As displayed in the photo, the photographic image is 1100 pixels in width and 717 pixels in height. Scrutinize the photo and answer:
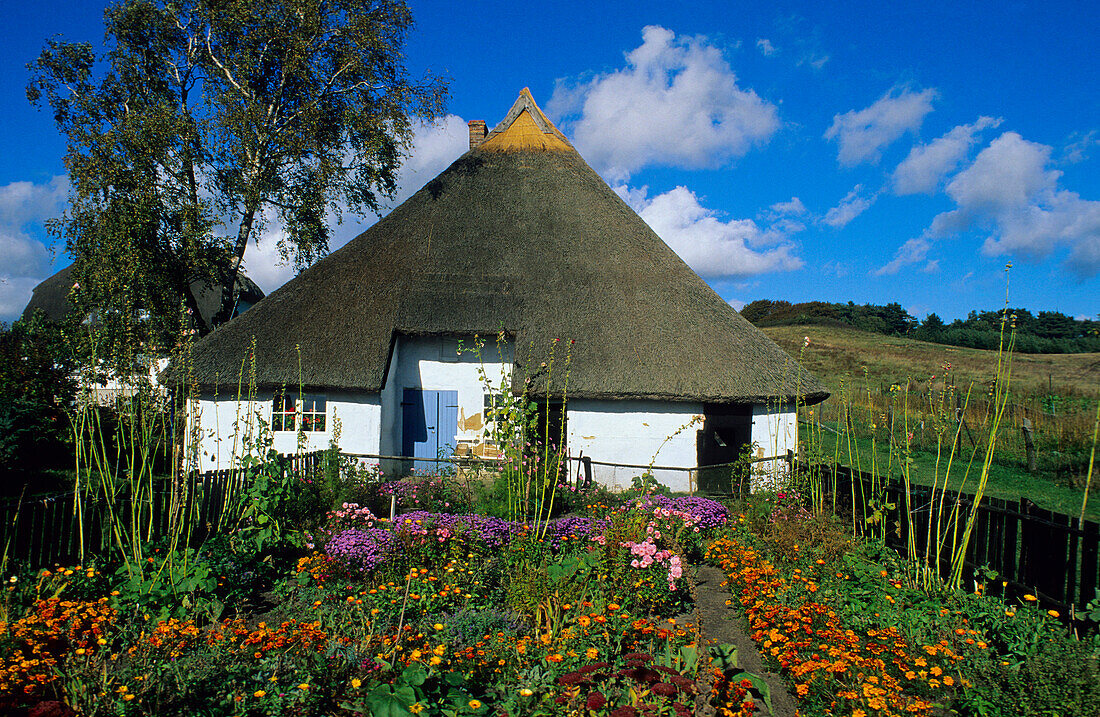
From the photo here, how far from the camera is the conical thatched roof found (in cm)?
1109

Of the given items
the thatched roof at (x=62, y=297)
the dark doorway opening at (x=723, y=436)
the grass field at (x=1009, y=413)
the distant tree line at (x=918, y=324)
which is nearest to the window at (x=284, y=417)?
the dark doorway opening at (x=723, y=436)

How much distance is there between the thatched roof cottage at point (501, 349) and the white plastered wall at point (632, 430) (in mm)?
26

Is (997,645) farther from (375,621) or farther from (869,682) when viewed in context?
(375,621)

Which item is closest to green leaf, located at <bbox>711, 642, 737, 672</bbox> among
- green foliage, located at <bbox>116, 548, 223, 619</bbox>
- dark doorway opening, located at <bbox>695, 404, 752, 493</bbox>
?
green foliage, located at <bbox>116, 548, 223, 619</bbox>

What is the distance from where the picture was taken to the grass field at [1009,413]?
1198 cm

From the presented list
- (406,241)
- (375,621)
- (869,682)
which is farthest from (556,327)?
(869,682)

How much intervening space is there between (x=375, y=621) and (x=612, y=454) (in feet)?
23.4

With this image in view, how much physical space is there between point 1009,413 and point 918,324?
44.3 meters

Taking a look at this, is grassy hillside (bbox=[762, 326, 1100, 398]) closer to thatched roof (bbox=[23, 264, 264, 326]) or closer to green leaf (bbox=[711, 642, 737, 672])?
green leaf (bbox=[711, 642, 737, 672])

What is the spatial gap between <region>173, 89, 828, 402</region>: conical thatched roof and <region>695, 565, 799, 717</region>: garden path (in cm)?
456

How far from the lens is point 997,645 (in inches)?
178

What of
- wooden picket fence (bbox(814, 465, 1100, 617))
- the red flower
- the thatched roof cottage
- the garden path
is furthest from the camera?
the thatched roof cottage

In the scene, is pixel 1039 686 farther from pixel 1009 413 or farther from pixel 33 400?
pixel 1009 413

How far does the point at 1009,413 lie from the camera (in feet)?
56.9
